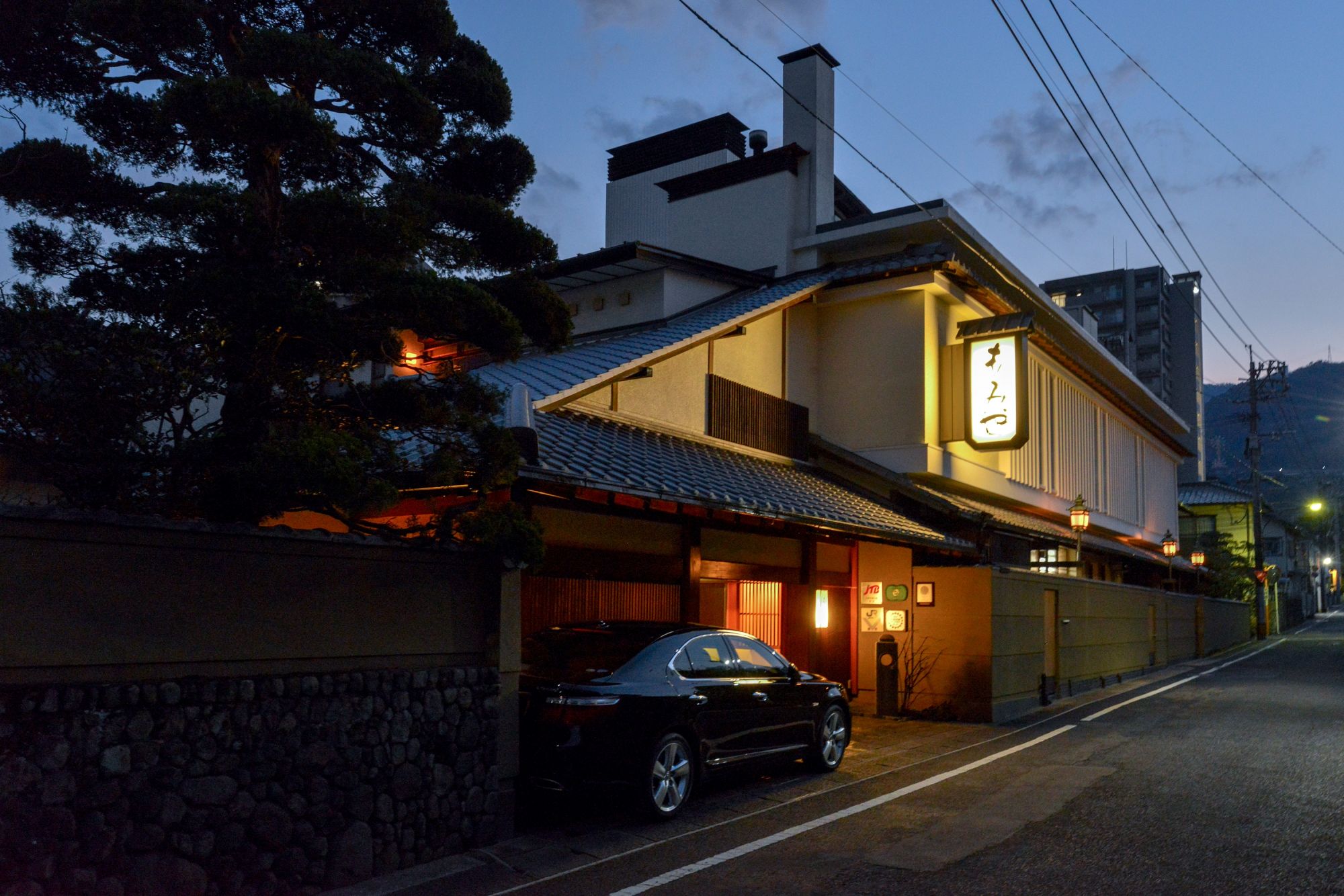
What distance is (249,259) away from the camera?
23.4 ft

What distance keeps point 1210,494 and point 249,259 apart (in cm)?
6474

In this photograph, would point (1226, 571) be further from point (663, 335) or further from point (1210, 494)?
point (663, 335)

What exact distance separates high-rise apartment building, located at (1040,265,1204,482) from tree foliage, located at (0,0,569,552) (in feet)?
288

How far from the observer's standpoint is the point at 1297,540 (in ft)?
270

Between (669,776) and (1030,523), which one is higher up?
(1030,523)

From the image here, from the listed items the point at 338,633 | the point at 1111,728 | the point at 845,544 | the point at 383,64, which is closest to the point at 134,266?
the point at 383,64

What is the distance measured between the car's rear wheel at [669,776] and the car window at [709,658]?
644mm

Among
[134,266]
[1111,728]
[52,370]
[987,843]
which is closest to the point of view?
[52,370]

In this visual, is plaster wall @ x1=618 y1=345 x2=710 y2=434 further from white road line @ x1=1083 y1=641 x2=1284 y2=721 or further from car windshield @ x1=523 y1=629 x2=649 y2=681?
white road line @ x1=1083 y1=641 x2=1284 y2=721

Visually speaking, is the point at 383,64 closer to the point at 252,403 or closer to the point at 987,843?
the point at 252,403

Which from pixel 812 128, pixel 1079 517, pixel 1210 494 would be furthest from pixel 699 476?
pixel 1210 494

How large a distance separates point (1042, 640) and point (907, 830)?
11.0m

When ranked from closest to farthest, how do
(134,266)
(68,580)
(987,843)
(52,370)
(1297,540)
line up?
(68,580), (52,370), (134,266), (987,843), (1297,540)

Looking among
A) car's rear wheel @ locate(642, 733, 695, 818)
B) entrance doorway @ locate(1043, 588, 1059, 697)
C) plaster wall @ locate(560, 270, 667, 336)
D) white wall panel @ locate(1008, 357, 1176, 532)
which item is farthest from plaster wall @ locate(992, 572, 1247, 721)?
car's rear wheel @ locate(642, 733, 695, 818)
